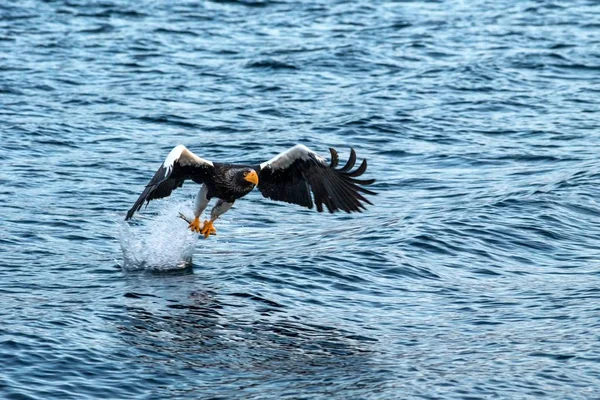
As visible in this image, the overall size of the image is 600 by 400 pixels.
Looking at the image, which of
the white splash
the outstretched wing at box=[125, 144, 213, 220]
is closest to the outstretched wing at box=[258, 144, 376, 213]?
the outstretched wing at box=[125, 144, 213, 220]

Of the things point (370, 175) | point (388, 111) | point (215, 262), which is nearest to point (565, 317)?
point (215, 262)

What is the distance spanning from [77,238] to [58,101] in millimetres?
7521

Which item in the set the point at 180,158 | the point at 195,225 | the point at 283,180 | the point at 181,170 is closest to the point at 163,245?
the point at 195,225

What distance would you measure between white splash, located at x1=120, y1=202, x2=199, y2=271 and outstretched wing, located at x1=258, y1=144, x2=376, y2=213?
1286mm

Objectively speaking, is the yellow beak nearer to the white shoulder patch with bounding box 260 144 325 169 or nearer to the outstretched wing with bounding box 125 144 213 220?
the white shoulder patch with bounding box 260 144 325 169

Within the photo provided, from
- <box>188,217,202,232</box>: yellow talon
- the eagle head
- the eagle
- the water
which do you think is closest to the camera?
the water

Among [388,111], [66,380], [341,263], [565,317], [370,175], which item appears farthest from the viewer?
[388,111]

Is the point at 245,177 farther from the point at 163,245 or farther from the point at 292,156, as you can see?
the point at 163,245

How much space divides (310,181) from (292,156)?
0.37 meters

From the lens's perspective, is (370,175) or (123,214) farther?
(370,175)

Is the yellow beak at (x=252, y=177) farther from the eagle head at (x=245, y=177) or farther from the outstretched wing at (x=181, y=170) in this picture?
the outstretched wing at (x=181, y=170)

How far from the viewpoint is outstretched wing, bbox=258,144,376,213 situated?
12438mm

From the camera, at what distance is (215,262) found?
1390 cm

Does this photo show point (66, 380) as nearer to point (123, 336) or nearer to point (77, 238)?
point (123, 336)
